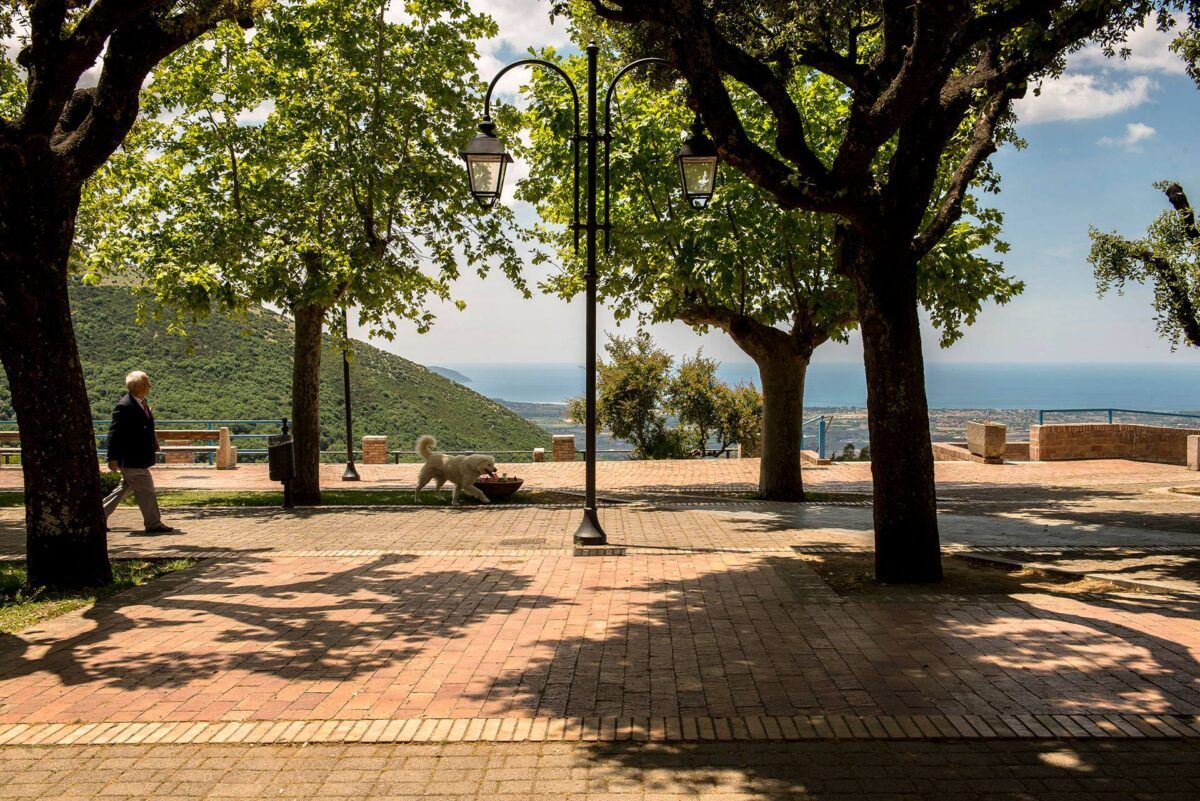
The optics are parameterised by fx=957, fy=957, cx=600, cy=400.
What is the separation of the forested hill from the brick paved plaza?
107 feet

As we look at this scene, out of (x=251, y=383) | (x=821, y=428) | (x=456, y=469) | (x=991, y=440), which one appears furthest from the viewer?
(x=251, y=383)

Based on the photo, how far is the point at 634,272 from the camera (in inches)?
649

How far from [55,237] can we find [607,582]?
5.46m

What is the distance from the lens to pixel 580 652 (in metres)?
6.27

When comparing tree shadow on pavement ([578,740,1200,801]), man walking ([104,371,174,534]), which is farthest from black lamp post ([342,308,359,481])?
tree shadow on pavement ([578,740,1200,801])

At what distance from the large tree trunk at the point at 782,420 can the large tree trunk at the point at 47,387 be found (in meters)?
11.0

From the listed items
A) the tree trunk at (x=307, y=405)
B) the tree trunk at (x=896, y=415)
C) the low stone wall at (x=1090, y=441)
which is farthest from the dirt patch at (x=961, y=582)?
the low stone wall at (x=1090, y=441)

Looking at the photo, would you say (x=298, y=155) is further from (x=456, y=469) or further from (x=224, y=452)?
(x=224, y=452)

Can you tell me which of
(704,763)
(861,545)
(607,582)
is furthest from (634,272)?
(704,763)

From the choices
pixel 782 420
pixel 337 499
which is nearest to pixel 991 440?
pixel 782 420

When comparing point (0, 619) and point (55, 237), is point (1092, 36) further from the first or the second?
point (0, 619)

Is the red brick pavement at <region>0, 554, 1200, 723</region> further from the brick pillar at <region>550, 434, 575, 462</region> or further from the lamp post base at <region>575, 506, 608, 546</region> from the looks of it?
the brick pillar at <region>550, 434, 575, 462</region>

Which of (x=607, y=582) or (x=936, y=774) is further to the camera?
(x=607, y=582)

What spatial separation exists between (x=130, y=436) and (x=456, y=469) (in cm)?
524
